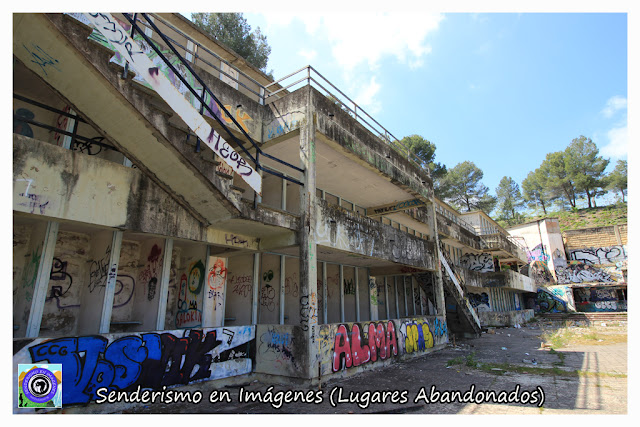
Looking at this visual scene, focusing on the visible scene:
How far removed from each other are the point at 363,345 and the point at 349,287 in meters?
4.47

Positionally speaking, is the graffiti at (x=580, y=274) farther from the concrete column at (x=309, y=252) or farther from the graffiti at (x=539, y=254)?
the concrete column at (x=309, y=252)

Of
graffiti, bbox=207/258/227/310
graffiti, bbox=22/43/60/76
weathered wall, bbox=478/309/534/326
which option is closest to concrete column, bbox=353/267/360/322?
graffiti, bbox=207/258/227/310

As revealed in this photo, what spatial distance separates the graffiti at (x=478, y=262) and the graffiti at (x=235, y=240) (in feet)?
71.9

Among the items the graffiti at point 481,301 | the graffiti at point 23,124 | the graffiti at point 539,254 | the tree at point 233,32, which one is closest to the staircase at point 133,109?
the graffiti at point 23,124

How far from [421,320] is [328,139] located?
7.96m

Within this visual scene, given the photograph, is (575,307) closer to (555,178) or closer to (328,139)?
(555,178)

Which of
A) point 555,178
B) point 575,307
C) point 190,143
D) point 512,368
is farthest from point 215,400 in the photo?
point 555,178

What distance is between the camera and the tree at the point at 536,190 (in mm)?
54469

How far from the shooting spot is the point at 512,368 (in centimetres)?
923

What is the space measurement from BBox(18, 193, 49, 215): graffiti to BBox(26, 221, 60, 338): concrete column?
33.8 inches

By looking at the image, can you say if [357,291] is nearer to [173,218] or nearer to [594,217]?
[173,218]

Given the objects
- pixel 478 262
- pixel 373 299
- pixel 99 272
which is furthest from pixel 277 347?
pixel 478 262

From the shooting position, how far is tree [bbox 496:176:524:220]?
202 feet

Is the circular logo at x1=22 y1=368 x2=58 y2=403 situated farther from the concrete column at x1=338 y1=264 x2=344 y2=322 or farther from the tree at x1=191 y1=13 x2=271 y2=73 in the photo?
the tree at x1=191 y1=13 x2=271 y2=73
